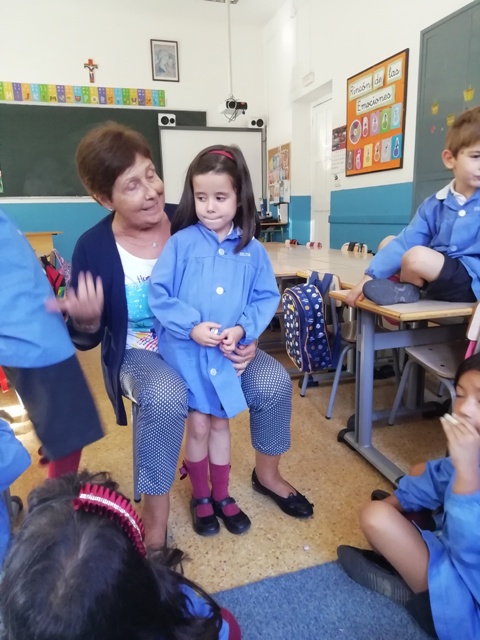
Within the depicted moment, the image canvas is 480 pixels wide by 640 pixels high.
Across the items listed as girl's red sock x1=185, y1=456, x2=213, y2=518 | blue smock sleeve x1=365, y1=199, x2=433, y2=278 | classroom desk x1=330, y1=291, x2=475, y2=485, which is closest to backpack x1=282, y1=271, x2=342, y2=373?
classroom desk x1=330, y1=291, x2=475, y2=485

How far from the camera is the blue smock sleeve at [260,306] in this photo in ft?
4.38

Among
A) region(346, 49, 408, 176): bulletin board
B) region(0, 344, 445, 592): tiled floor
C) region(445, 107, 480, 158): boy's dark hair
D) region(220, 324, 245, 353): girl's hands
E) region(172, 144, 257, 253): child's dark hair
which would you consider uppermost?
region(346, 49, 408, 176): bulletin board

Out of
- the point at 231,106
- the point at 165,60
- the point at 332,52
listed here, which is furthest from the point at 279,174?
the point at 165,60

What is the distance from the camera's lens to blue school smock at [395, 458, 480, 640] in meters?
0.87

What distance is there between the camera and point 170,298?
4.17 feet

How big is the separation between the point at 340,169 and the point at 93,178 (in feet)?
12.7

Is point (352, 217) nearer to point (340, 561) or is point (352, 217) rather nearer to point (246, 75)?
point (246, 75)

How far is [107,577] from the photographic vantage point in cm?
53

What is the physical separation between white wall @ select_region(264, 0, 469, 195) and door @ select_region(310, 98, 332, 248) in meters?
0.14

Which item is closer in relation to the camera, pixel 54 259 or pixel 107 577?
pixel 107 577

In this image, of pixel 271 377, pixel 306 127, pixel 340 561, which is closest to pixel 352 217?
pixel 306 127

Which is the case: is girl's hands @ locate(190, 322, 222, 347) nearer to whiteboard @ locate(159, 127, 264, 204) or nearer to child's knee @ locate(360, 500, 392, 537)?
child's knee @ locate(360, 500, 392, 537)

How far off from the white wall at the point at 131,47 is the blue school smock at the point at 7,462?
5.70m

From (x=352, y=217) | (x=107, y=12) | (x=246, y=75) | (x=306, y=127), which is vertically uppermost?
(x=107, y=12)
